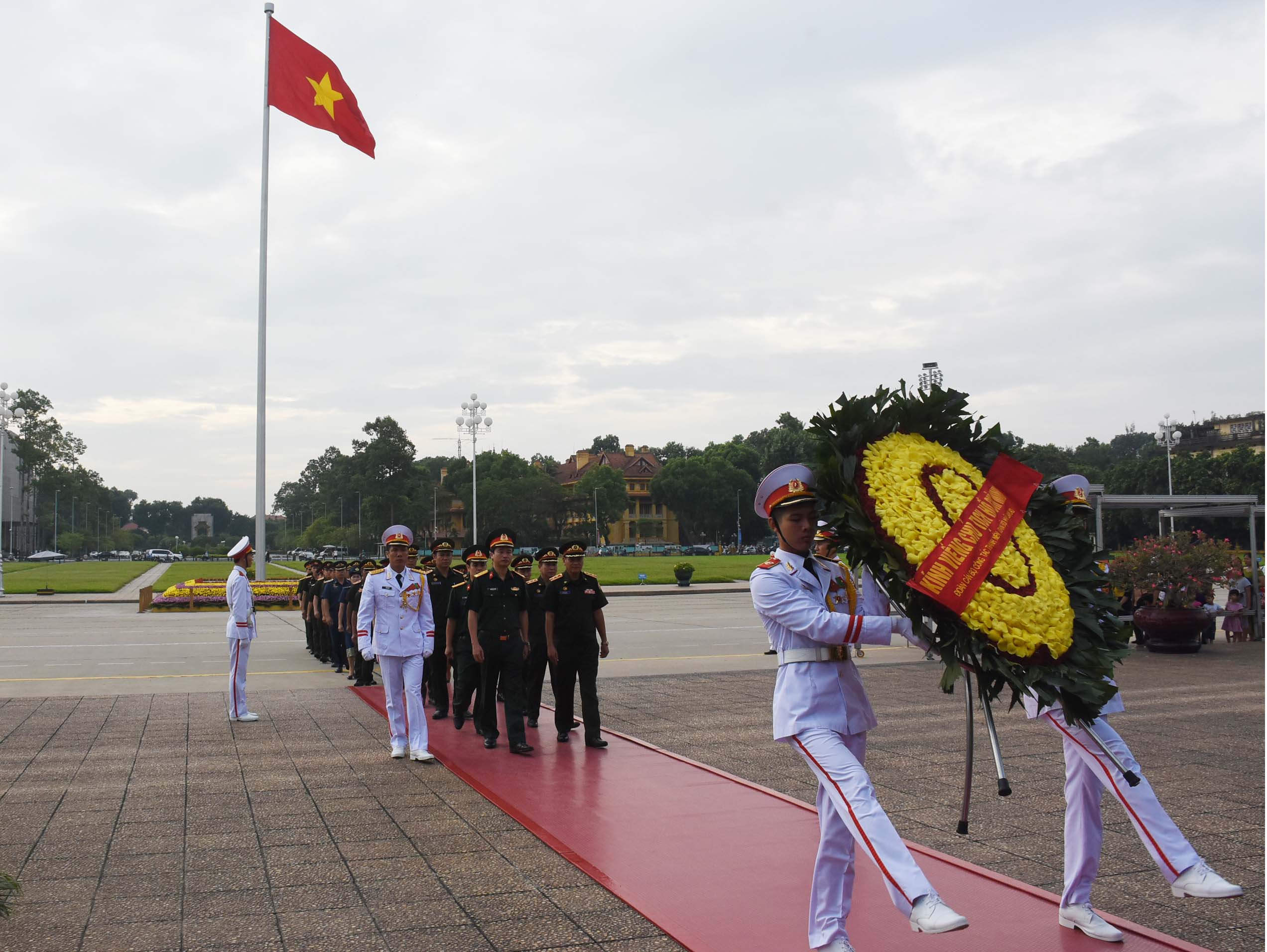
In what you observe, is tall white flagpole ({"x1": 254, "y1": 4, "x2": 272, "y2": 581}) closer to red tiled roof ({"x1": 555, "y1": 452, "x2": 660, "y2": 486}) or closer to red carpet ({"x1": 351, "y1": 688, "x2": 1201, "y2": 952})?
red carpet ({"x1": 351, "y1": 688, "x2": 1201, "y2": 952})

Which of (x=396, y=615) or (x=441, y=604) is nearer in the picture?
(x=396, y=615)

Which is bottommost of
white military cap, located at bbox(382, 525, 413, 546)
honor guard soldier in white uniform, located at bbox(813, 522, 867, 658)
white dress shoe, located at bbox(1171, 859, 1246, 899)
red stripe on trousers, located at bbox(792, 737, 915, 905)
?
white dress shoe, located at bbox(1171, 859, 1246, 899)

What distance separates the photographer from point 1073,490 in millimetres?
5055

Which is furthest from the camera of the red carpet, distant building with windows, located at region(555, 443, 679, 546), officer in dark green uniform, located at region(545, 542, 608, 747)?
distant building with windows, located at region(555, 443, 679, 546)

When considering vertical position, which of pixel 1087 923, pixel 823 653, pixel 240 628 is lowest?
pixel 1087 923

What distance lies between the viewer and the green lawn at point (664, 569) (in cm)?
4941

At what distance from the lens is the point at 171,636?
21.7 meters

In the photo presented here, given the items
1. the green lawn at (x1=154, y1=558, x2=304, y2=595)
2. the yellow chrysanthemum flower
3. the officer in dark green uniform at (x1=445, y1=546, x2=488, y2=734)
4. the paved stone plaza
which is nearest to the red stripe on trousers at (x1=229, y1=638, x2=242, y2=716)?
the paved stone plaza

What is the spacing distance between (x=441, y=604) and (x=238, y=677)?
2.20 metres

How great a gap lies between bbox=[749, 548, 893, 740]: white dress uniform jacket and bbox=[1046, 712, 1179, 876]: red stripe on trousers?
0.82 m

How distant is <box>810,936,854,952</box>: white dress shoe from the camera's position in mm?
4023

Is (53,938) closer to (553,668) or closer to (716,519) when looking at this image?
(553,668)

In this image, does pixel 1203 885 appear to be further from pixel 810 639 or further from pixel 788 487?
pixel 788 487

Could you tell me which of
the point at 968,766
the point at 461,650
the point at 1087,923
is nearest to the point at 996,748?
the point at 968,766
